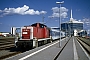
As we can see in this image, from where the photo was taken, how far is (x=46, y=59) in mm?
11273

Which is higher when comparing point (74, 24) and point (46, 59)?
point (74, 24)

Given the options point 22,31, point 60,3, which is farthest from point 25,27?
point 60,3

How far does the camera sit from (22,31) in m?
20.3

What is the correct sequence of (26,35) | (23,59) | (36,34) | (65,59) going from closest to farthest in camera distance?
(23,59)
(65,59)
(26,35)
(36,34)

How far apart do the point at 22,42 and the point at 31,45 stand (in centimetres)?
114

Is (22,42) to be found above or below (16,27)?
below

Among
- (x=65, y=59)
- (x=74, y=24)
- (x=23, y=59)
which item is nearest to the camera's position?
(x=23, y=59)

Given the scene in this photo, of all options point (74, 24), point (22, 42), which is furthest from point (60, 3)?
point (74, 24)

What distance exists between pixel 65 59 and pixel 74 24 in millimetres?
190461

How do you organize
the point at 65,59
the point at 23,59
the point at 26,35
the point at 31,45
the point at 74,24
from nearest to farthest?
the point at 23,59
the point at 65,59
the point at 31,45
the point at 26,35
the point at 74,24

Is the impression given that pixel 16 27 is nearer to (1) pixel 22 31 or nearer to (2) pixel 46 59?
(1) pixel 22 31

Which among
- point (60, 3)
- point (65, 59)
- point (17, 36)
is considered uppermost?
point (60, 3)

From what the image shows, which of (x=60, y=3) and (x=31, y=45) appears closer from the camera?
(x=31, y=45)

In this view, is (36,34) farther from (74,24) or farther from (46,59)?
(74,24)
